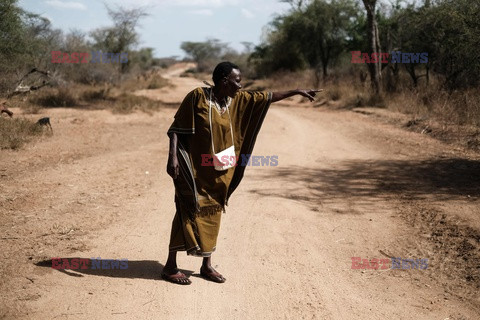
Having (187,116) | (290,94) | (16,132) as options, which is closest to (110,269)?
(187,116)

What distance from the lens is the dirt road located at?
10.8ft

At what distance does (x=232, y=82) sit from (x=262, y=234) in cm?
196

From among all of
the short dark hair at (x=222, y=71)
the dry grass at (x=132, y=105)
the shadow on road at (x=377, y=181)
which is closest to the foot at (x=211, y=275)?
the short dark hair at (x=222, y=71)

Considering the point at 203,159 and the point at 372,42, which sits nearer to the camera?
the point at 203,159

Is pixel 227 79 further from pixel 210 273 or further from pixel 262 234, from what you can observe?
pixel 262 234

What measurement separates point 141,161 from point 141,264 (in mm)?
4161

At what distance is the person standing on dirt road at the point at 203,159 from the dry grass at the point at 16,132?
6061mm

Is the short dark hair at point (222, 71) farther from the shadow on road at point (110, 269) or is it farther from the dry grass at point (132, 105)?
the dry grass at point (132, 105)

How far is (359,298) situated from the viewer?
3.51m

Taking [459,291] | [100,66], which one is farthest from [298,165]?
[100,66]

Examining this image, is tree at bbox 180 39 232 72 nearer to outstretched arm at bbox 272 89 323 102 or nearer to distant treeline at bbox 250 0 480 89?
distant treeline at bbox 250 0 480 89

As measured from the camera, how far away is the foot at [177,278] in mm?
3535

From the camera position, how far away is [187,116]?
337cm
